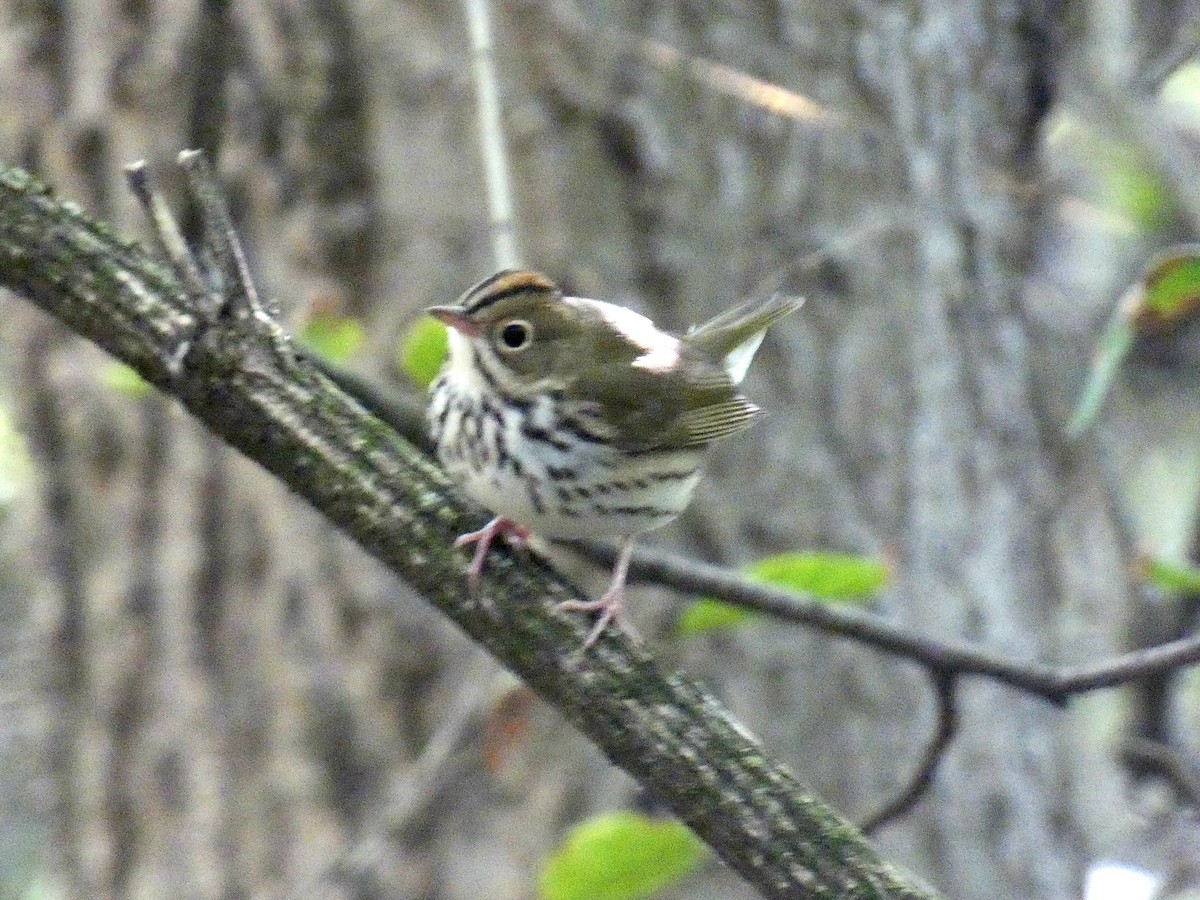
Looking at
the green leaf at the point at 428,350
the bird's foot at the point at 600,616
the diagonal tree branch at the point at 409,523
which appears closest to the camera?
the diagonal tree branch at the point at 409,523

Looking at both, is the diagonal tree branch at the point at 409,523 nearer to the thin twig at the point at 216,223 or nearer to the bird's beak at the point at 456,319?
the thin twig at the point at 216,223

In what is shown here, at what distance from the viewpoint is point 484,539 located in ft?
5.65

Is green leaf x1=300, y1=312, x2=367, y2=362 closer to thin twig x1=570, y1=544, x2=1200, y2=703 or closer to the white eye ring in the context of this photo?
the white eye ring

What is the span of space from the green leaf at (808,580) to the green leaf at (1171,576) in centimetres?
39

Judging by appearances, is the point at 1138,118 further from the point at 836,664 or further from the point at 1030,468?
the point at 836,664

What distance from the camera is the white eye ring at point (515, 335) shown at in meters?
2.21

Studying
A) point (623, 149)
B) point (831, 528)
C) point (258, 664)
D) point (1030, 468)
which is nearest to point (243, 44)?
point (623, 149)

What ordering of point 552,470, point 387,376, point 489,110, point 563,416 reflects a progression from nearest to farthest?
point 552,470, point 563,416, point 489,110, point 387,376

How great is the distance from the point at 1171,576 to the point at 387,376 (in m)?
1.35

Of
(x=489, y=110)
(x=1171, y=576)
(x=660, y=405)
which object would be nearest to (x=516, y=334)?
(x=660, y=405)

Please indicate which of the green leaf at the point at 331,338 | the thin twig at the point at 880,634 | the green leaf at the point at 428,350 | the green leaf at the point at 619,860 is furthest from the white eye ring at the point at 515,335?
the green leaf at the point at 619,860

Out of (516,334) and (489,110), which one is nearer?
(516,334)

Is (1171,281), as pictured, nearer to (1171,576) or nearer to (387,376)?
(1171,576)

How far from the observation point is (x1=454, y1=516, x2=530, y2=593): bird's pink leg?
167cm
